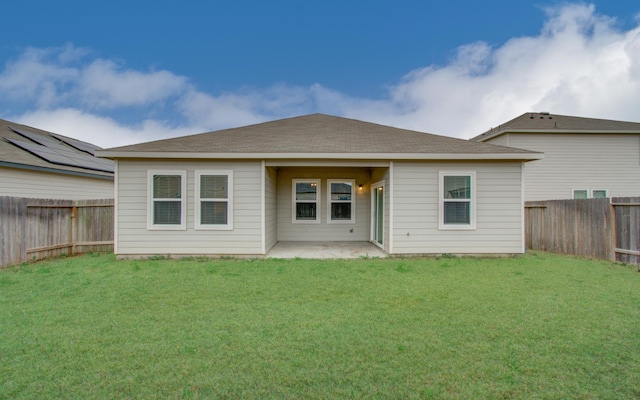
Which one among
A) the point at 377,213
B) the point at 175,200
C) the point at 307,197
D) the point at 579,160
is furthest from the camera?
the point at 579,160

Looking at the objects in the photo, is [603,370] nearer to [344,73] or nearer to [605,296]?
[605,296]

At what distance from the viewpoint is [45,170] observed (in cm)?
965

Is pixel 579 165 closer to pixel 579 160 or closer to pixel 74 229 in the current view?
pixel 579 160

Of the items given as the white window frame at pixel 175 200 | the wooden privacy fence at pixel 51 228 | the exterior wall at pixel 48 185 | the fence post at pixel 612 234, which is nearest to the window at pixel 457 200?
the fence post at pixel 612 234

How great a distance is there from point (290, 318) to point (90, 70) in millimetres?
15669

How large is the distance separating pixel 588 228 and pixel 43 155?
1594cm

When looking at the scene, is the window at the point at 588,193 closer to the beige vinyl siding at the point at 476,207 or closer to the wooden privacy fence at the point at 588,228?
the wooden privacy fence at the point at 588,228

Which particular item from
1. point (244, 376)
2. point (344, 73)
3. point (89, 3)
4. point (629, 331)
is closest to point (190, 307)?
point (244, 376)

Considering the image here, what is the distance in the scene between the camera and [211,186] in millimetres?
7695

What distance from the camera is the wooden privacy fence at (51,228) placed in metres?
6.87

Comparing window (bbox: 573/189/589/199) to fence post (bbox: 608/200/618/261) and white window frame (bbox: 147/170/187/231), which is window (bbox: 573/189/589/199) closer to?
fence post (bbox: 608/200/618/261)

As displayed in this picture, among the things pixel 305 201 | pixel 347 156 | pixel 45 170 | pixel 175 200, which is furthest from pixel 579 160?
pixel 45 170

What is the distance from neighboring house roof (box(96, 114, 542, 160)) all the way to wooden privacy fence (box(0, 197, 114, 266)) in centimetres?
202

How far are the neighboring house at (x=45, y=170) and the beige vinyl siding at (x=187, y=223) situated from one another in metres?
4.04
